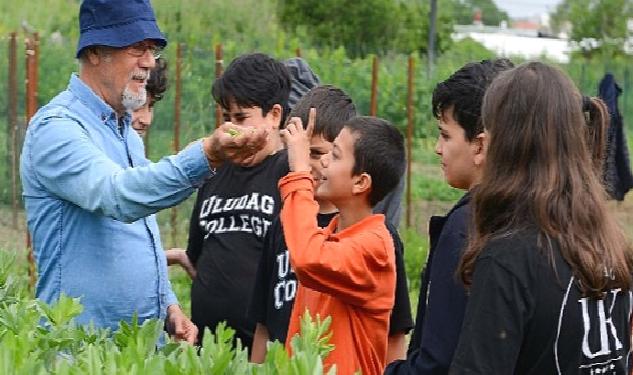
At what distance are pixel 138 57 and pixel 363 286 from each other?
1117 millimetres

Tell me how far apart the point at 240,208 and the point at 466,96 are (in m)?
1.68

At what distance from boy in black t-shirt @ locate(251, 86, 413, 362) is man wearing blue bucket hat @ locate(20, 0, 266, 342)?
0.37m

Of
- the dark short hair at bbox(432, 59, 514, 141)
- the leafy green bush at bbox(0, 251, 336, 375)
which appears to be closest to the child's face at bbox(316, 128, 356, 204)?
the dark short hair at bbox(432, 59, 514, 141)

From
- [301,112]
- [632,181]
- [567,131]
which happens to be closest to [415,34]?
[632,181]

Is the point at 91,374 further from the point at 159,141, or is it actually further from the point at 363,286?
the point at 159,141

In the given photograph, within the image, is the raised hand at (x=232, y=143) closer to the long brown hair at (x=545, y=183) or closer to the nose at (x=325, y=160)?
the nose at (x=325, y=160)

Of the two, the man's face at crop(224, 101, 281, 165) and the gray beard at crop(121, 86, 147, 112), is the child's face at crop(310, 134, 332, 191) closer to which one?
the man's face at crop(224, 101, 281, 165)

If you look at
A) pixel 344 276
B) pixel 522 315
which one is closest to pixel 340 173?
pixel 344 276

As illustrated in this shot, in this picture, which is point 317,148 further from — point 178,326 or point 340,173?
point 178,326

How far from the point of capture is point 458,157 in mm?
3660

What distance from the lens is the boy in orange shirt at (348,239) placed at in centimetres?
403

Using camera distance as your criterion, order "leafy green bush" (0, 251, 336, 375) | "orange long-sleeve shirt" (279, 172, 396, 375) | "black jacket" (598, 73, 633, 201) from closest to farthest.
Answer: "leafy green bush" (0, 251, 336, 375), "orange long-sleeve shirt" (279, 172, 396, 375), "black jacket" (598, 73, 633, 201)

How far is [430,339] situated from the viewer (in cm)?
328

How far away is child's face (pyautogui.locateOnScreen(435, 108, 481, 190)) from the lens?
3.65 metres
